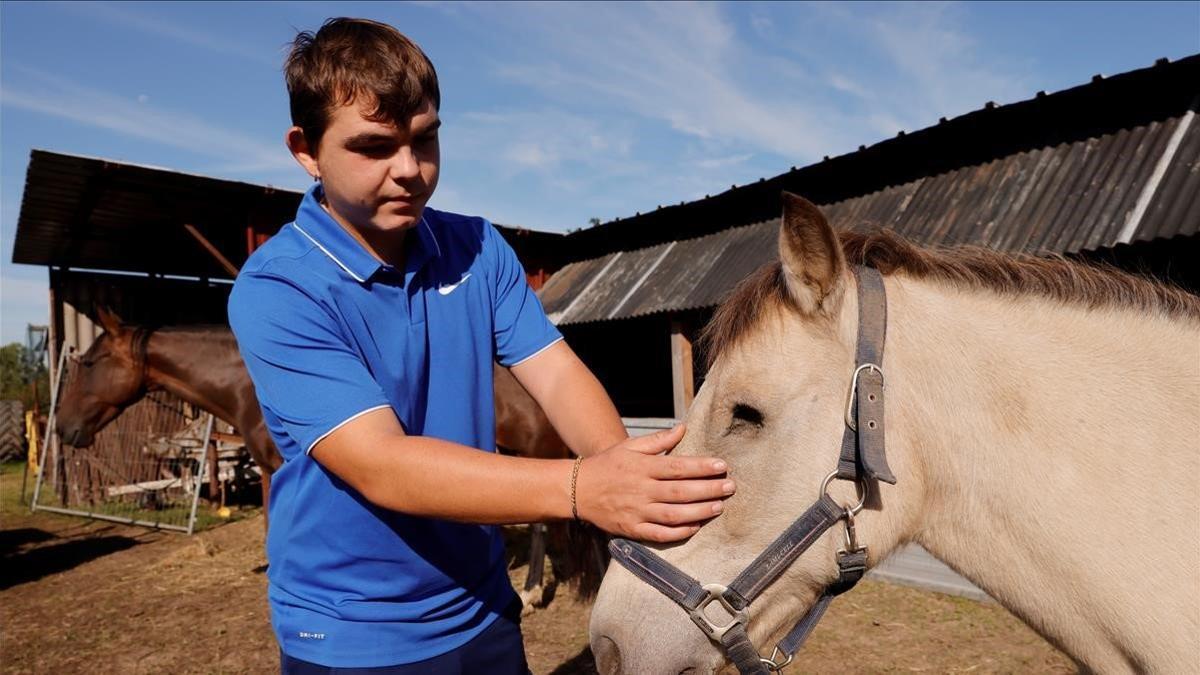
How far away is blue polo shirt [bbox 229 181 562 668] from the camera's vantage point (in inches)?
57.2

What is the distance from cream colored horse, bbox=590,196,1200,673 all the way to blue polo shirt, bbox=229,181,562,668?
0.40 m

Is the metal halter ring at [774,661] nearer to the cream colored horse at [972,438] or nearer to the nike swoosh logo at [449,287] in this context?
the cream colored horse at [972,438]

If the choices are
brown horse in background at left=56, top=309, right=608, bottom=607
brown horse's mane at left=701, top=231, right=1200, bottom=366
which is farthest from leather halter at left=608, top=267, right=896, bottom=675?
brown horse in background at left=56, top=309, right=608, bottom=607

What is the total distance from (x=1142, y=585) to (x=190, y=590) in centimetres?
813

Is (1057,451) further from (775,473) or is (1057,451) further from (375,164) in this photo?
(375,164)

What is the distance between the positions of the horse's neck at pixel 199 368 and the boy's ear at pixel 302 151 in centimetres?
588

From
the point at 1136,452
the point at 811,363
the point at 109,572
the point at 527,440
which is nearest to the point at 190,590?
the point at 109,572

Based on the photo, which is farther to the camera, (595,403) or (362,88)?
(595,403)

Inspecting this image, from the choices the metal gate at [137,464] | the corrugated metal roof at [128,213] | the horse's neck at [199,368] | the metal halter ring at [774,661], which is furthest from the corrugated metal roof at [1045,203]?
the metal gate at [137,464]

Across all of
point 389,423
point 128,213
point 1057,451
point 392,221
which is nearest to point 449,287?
point 392,221

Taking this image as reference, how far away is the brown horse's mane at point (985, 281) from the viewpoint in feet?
5.39

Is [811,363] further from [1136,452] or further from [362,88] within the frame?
[362,88]

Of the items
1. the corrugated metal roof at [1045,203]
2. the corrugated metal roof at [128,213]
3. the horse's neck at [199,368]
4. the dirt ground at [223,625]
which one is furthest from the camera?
the corrugated metal roof at [128,213]

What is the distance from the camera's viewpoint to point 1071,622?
1486 mm
